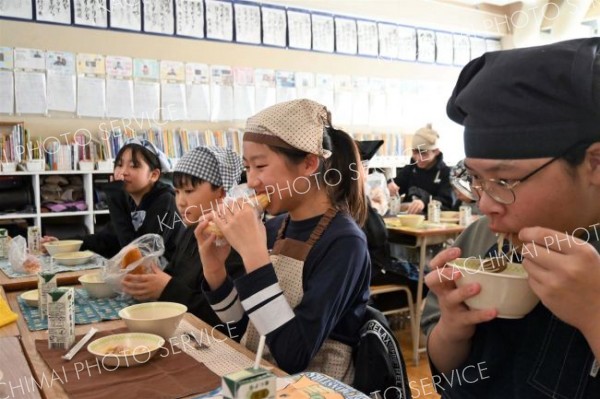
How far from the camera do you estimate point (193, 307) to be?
69.4 inches

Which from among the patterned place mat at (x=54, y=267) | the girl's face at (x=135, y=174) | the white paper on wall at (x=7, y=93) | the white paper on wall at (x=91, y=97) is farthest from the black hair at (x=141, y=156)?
the white paper on wall at (x=7, y=93)

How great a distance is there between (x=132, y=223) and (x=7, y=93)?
8.74ft

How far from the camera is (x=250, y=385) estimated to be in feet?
2.33

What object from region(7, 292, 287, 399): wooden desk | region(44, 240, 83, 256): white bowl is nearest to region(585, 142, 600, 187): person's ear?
region(7, 292, 287, 399): wooden desk

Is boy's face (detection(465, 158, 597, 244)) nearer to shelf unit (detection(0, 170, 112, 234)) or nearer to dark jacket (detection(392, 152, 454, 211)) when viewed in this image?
dark jacket (detection(392, 152, 454, 211))

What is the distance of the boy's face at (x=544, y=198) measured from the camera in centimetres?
83

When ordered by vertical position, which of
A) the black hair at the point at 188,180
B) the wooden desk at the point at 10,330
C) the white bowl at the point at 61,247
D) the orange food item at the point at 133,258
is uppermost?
the black hair at the point at 188,180

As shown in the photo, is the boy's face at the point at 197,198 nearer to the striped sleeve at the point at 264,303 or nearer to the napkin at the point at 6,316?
the napkin at the point at 6,316

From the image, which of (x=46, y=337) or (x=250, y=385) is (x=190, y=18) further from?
(x=250, y=385)

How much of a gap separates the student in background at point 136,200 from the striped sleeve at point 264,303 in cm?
156

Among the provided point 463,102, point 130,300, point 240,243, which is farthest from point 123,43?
point 463,102

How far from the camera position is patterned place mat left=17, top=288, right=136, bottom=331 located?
1569 millimetres

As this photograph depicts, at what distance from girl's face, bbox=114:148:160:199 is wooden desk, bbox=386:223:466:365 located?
1.90m

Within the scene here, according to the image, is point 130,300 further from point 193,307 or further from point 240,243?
point 240,243
